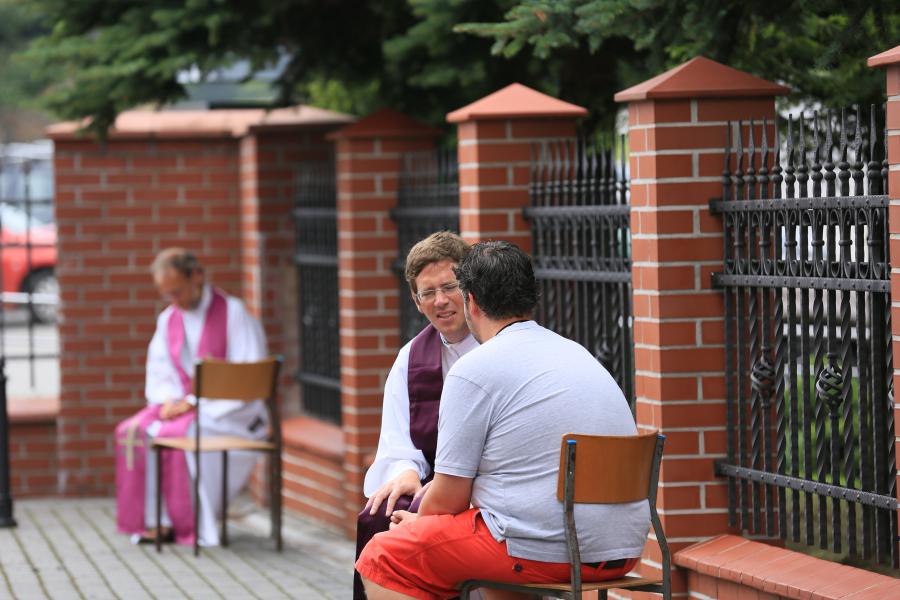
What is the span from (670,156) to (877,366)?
106 cm

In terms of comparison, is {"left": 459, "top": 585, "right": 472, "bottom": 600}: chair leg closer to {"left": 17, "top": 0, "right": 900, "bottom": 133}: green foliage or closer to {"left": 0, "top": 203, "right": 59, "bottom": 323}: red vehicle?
{"left": 17, "top": 0, "right": 900, "bottom": 133}: green foliage

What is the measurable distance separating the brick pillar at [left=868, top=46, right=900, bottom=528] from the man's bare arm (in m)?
1.22

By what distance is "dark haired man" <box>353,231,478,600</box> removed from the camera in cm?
510

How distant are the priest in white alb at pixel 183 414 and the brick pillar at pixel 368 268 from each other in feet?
2.04

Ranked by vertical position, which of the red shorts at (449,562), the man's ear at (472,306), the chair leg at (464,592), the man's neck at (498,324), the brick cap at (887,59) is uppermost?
the brick cap at (887,59)

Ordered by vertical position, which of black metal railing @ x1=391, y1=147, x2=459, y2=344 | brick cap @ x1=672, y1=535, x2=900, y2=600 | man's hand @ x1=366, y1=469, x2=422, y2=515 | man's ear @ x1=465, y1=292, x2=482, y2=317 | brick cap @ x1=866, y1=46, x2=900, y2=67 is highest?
brick cap @ x1=866, y1=46, x2=900, y2=67

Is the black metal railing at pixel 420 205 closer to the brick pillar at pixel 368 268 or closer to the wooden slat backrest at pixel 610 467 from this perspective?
the brick pillar at pixel 368 268

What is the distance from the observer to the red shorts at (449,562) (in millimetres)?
4320

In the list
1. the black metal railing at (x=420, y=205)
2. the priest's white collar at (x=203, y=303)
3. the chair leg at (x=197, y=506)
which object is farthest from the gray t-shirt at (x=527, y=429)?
the priest's white collar at (x=203, y=303)

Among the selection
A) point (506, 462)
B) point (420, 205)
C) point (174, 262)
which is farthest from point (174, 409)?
point (506, 462)

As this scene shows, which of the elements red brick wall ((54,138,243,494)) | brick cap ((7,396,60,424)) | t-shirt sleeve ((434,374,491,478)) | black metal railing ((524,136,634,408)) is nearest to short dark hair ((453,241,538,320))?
t-shirt sleeve ((434,374,491,478))

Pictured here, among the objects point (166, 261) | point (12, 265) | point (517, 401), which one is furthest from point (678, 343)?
point (12, 265)

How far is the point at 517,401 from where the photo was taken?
4219 mm

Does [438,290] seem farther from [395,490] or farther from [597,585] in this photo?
[597,585]
